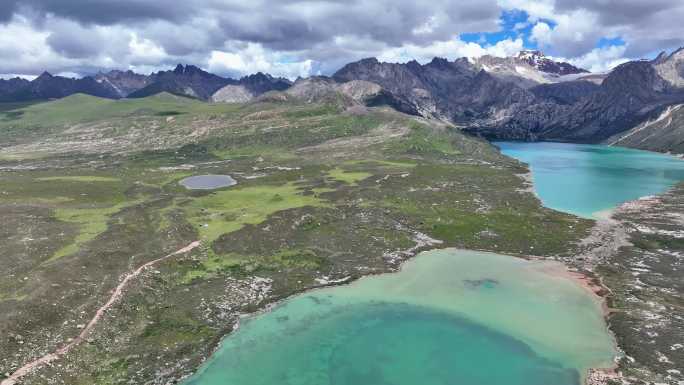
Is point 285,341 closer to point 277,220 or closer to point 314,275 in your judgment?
point 314,275

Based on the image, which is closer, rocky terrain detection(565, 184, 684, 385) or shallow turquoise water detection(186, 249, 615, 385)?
rocky terrain detection(565, 184, 684, 385)

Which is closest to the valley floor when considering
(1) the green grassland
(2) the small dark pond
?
(1) the green grassland

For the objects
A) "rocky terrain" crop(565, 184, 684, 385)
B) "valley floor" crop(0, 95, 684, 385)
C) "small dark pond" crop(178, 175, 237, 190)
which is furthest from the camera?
"small dark pond" crop(178, 175, 237, 190)

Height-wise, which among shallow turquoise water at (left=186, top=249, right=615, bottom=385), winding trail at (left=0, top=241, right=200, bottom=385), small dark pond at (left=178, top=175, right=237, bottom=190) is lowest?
shallow turquoise water at (left=186, top=249, right=615, bottom=385)

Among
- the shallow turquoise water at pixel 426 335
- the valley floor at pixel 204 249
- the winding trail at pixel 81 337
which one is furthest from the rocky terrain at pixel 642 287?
the winding trail at pixel 81 337

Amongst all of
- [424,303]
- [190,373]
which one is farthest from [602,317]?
[190,373]

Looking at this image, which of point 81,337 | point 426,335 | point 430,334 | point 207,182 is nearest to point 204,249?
point 81,337

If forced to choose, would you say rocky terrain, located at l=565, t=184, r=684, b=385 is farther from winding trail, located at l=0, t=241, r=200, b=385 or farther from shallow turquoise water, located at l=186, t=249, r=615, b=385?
winding trail, located at l=0, t=241, r=200, b=385

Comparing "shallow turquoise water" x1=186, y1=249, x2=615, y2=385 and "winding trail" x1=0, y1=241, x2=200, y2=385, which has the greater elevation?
"winding trail" x1=0, y1=241, x2=200, y2=385

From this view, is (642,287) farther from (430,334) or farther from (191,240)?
(191,240)
